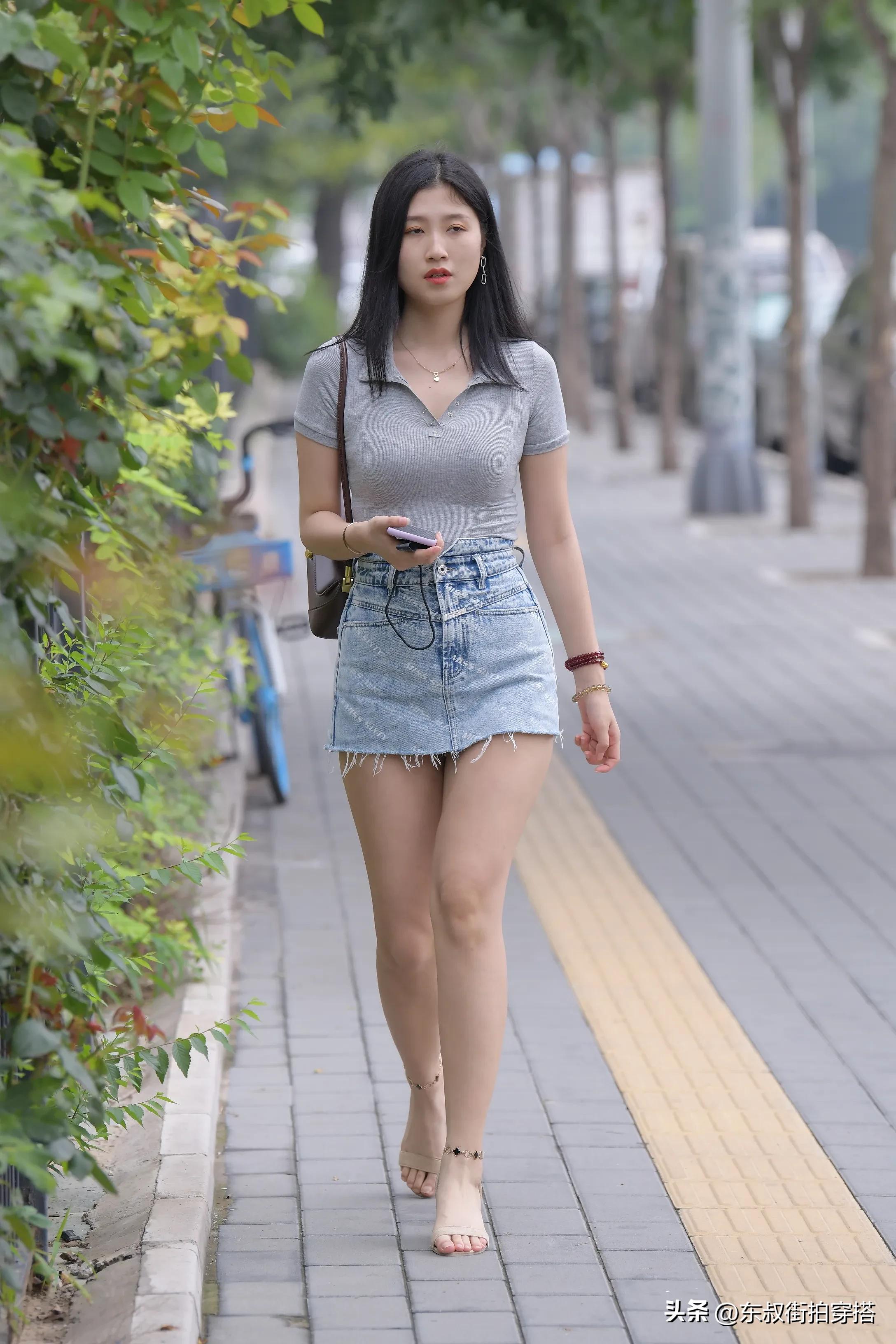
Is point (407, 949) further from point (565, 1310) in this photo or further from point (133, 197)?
point (133, 197)

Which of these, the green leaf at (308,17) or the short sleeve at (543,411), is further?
the short sleeve at (543,411)

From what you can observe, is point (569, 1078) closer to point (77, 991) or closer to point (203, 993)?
point (203, 993)

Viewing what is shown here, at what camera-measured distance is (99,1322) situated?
3.41 m

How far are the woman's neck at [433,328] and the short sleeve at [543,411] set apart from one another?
154 mm

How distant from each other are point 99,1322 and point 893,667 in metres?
7.61

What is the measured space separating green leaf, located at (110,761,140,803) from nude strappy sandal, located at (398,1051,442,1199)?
3.90ft

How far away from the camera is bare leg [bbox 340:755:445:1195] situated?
383 centimetres

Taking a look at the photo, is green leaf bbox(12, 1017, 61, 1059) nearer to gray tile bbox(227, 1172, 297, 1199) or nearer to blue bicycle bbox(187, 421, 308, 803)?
gray tile bbox(227, 1172, 297, 1199)

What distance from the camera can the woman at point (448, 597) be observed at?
3.75 metres

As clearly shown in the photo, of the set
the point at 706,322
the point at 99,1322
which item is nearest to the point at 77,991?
the point at 99,1322

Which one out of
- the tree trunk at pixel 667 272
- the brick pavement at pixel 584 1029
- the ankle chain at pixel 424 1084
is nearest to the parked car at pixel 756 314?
the tree trunk at pixel 667 272

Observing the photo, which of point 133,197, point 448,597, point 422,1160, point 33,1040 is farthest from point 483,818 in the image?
point 133,197

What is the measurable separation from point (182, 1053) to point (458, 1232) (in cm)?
66

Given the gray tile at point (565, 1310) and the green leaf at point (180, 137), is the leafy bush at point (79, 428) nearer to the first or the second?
the green leaf at point (180, 137)
